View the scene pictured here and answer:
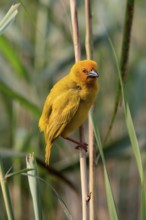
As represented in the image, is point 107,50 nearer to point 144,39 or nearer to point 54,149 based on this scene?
point 144,39

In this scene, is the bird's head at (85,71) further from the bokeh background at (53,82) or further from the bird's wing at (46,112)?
the bokeh background at (53,82)

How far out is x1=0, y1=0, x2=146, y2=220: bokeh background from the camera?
8.38 feet

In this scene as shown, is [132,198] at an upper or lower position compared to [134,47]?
lower

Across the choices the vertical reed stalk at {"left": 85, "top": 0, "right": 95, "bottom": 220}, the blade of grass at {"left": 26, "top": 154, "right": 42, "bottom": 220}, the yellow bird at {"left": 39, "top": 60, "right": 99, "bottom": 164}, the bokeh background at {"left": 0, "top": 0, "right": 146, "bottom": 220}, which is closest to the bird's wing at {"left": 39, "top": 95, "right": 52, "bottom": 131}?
the yellow bird at {"left": 39, "top": 60, "right": 99, "bottom": 164}

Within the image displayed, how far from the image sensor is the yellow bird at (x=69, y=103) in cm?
182

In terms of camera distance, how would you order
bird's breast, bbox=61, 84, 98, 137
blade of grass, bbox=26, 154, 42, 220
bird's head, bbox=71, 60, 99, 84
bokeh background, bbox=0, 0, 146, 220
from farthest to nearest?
bokeh background, bbox=0, 0, 146, 220 < bird's breast, bbox=61, 84, 98, 137 < bird's head, bbox=71, 60, 99, 84 < blade of grass, bbox=26, 154, 42, 220

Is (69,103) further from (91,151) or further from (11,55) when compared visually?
(11,55)

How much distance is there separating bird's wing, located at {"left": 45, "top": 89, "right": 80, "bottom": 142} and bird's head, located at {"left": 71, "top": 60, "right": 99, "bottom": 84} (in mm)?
56

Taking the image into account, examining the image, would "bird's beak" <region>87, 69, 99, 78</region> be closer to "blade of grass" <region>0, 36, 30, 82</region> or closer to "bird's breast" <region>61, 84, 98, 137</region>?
"bird's breast" <region>61, 84, 98, 137</region>

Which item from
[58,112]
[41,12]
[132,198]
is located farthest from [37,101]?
[132,198]

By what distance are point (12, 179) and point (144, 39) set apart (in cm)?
115

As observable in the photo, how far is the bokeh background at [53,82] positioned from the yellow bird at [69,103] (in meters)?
0.42

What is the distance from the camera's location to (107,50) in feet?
9.59

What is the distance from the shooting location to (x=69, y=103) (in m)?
1.85
